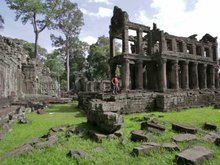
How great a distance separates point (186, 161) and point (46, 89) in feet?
94.1

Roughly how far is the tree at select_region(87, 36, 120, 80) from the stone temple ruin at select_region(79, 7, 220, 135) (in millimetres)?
15469

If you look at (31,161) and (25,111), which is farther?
(25,111)

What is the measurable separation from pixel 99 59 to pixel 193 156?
Answer: 42.2 m

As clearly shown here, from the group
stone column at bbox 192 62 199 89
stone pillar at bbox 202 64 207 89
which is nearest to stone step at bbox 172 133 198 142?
stone column at bbox 192 62 199 89

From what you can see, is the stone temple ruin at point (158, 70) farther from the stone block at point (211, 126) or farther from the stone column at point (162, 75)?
the stone block at point (211, 126)

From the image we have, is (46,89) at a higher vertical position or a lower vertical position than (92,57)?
lower

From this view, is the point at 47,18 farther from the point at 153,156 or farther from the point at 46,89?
the point at 153,156

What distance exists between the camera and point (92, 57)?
47.1 meters

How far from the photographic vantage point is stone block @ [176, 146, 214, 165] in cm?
458

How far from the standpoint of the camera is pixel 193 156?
15.5ft

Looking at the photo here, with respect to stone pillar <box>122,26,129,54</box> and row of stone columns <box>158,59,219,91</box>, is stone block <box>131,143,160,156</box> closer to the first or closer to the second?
stone pillar <box>122,26,129,54</box>

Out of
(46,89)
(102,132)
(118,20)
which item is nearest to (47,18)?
(46,89)

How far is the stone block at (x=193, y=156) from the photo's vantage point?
4.58 m

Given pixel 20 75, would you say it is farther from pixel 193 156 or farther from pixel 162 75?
Answer: pixel 193 156
